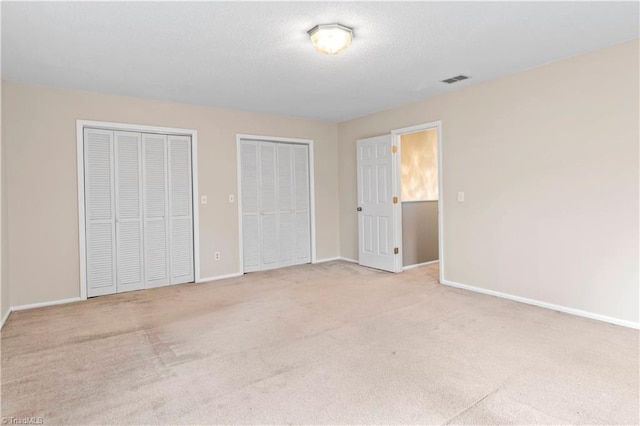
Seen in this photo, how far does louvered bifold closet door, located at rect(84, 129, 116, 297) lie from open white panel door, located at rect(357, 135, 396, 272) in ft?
11.2

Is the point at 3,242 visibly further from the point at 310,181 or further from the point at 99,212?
the point at 310,181

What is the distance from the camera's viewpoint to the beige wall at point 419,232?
549cm

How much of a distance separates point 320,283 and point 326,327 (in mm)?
1571

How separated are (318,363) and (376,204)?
3.35 m

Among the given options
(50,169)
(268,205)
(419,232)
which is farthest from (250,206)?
(419,232)

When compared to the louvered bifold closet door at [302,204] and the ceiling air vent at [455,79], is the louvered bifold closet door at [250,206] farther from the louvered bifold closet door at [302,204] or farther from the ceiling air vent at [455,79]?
the ceiling air vent at [455,79]

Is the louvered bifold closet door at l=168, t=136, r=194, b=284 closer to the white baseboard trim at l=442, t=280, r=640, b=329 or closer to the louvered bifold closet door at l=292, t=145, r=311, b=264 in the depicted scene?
the louvered bifold closet door at l=292, t=145, r=311, b=264

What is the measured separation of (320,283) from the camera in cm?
475

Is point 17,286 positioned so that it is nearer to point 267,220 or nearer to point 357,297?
point 267,220

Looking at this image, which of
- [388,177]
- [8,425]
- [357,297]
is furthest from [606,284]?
[8,425]

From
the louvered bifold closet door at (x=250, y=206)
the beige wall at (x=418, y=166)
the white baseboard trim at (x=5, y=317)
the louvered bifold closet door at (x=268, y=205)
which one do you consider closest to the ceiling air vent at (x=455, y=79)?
the beige wall at (x=418, y=166)

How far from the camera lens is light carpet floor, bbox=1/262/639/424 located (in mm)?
1961

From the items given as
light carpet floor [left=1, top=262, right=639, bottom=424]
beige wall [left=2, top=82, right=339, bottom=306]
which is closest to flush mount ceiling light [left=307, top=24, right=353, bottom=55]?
light carpet floor [left=1, top=262, right=639, bottom=424]

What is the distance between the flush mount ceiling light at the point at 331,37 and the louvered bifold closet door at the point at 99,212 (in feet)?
9.68
